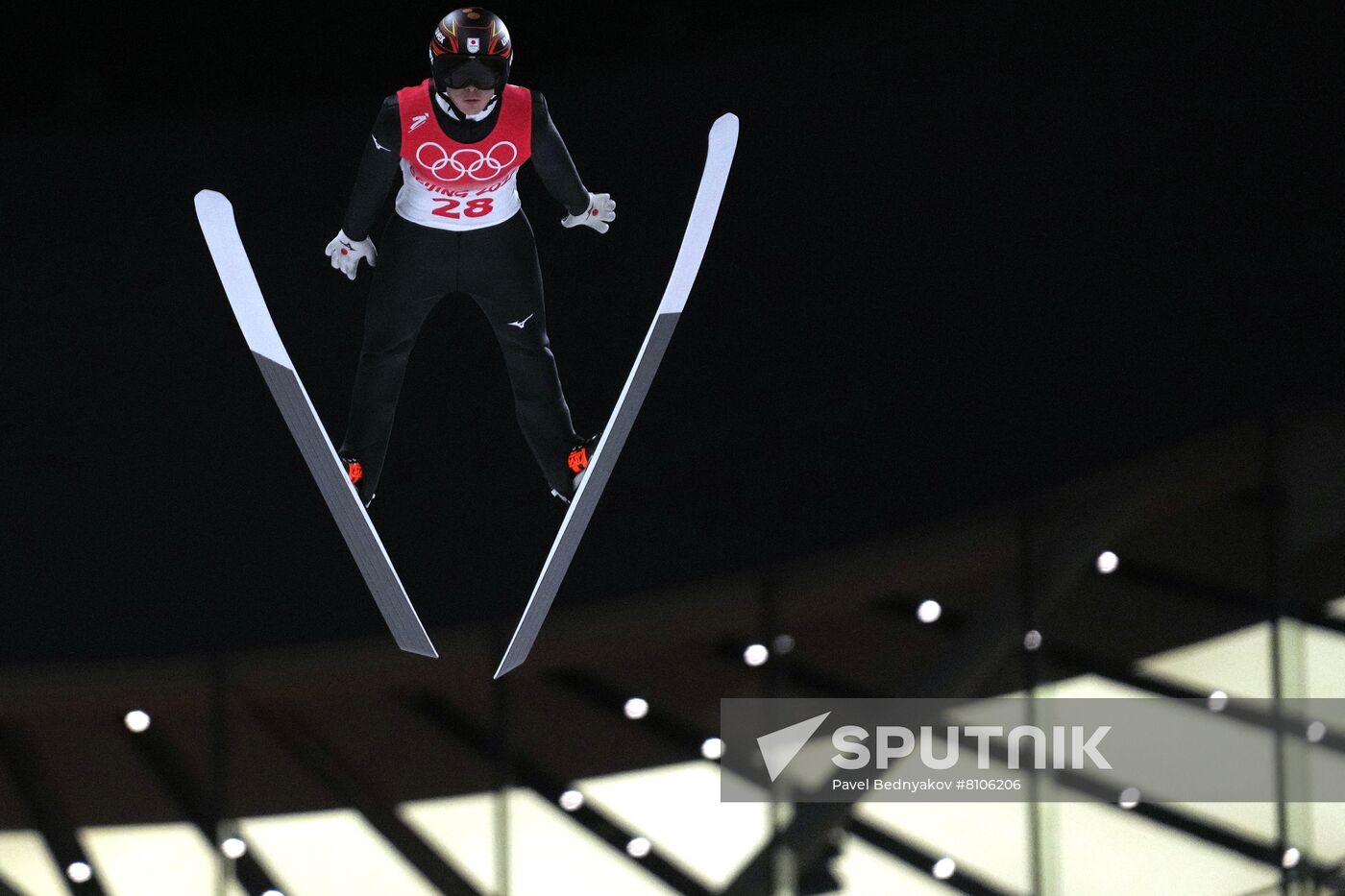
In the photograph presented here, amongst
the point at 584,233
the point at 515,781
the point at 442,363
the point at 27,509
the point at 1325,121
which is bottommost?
the point at 515,781

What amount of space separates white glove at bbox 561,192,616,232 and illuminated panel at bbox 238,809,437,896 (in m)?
3.03

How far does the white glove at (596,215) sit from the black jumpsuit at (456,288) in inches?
1.1

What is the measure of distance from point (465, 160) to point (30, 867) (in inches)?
154

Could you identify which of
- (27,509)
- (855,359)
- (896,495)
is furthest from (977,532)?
(27,509)

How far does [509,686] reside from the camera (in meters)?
8.15

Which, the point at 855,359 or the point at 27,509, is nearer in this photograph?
the point at 27,509

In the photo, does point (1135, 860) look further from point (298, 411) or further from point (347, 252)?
point (347, 252)

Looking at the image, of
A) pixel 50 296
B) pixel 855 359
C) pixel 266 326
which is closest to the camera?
pixel 266 326

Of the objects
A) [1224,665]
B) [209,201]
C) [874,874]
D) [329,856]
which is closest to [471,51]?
[209,201]

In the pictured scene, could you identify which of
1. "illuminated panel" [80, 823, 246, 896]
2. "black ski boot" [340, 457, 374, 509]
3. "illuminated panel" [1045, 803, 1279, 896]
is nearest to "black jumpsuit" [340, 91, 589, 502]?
"black ski boot" [340, 457, 374, 509]

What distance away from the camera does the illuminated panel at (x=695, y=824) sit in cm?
837

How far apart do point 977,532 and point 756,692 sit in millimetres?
1348

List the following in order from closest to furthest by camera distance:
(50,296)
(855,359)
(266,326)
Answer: (266,326) → (50,296) → (855,359)

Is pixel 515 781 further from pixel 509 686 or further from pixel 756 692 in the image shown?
pixel 756 692
